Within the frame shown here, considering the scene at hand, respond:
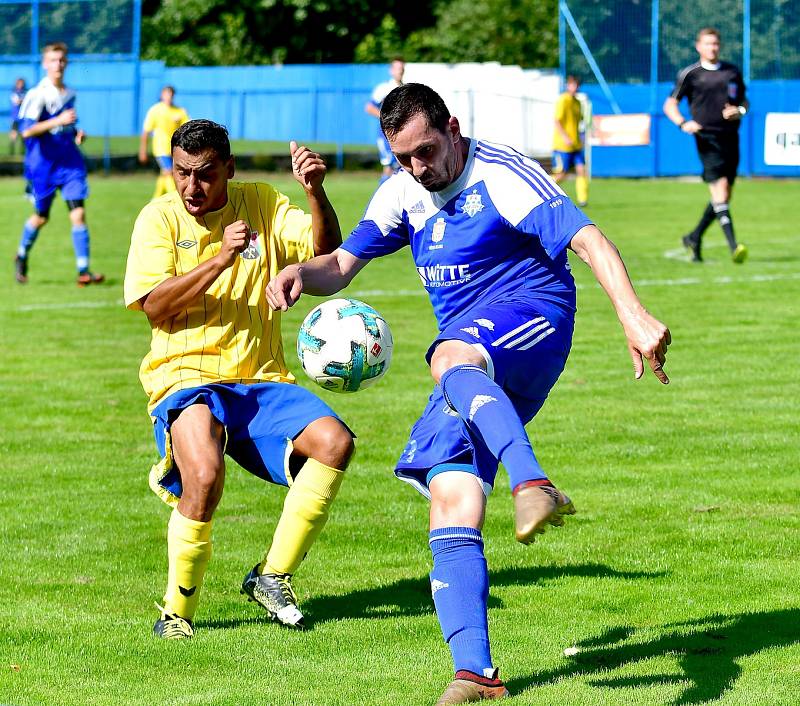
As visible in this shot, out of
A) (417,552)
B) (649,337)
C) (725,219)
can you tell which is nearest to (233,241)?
(649,337)

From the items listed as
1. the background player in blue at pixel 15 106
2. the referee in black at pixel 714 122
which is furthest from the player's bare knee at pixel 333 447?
the background player in blue at pixel 15 106

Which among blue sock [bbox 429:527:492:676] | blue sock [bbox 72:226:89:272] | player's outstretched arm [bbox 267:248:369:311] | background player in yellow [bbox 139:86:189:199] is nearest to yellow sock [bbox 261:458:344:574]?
player's outstretched arm [bbox 267:248:369:311]

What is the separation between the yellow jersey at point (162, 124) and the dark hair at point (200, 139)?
63.7 ft

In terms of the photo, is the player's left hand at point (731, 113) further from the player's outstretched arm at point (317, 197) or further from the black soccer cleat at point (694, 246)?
the player's outstretched arm at point (317, 197)

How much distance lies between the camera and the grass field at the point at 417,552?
4.57 metres

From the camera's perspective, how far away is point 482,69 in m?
46.4

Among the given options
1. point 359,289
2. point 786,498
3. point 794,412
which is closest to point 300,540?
point 786,498

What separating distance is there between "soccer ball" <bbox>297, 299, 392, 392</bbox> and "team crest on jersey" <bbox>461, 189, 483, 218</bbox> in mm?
785

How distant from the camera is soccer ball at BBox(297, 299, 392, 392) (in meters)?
5.19

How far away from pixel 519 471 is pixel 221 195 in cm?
208

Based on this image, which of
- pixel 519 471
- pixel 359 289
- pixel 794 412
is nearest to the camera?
pixel 519 471

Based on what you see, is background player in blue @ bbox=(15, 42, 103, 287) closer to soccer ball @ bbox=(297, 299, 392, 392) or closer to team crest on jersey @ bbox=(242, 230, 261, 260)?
team crest on jersey @ bbox=(242, 230, 261, 260)

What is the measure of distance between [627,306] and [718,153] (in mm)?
12574

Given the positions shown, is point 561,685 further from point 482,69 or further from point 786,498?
point 482,69
